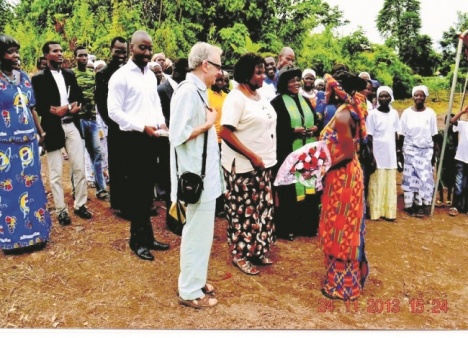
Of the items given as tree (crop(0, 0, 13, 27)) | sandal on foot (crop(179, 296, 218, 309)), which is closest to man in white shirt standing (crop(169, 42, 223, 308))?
sandal on foot (crop(179, 296, 218, 309))

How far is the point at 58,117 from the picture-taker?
4219mm

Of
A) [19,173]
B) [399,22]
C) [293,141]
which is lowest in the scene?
[19,173]

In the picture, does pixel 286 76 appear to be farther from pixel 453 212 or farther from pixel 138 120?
pixel 453 212

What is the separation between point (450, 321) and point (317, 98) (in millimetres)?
3182

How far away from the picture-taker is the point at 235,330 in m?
2.86

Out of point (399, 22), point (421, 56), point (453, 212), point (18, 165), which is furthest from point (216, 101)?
point (421, 56)

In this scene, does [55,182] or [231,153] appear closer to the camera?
[231,153]

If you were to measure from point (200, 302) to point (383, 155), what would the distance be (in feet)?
11.0

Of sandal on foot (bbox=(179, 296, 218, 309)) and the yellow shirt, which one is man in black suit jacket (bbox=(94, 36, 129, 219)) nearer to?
the yellow shirt

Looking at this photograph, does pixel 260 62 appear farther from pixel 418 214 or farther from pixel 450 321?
pixel 418 214

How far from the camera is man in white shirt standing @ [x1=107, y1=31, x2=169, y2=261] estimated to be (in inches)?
137

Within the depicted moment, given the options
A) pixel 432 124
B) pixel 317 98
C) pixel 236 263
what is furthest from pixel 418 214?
pixel 236 263

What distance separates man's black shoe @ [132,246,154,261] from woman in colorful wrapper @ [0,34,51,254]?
88 centimetres

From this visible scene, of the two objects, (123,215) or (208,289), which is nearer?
(208,289)
